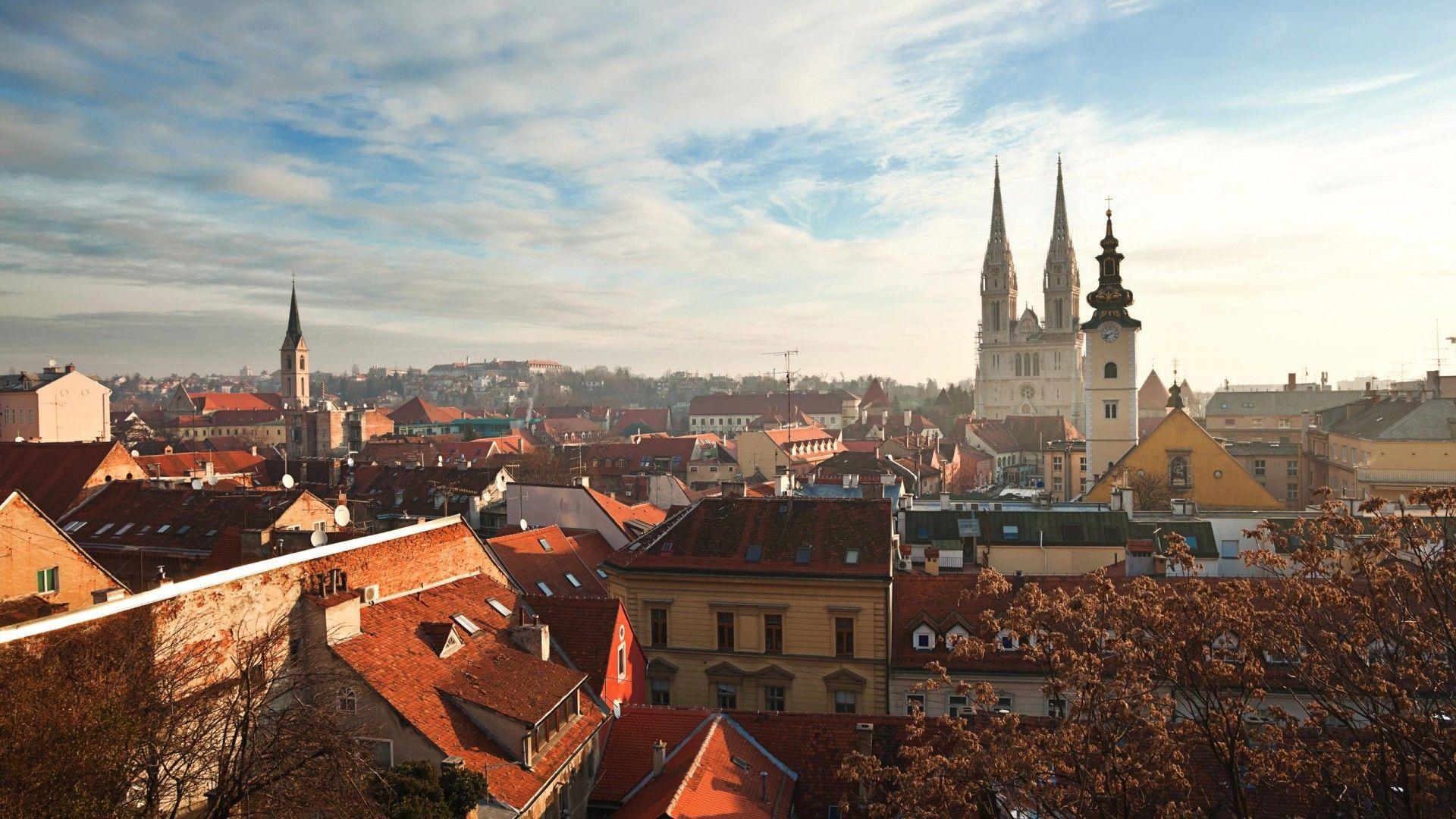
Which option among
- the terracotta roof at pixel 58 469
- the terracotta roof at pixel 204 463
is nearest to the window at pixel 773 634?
the terracotta roof at pixel 58 469

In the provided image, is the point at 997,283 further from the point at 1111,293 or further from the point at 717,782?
the point at 717,782

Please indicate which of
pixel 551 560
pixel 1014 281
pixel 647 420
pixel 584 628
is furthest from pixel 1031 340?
pixel 584 628

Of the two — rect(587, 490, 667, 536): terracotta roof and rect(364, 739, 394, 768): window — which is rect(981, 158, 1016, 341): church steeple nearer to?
rect(587, 490, 667, 536): terracotta roof

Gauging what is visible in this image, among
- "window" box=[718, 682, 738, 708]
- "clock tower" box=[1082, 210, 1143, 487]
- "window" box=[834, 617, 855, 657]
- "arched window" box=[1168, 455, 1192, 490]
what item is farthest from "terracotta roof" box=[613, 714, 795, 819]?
"clock tower" box=[1082, 210, 1143, 487]

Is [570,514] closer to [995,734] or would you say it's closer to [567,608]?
[567,608]

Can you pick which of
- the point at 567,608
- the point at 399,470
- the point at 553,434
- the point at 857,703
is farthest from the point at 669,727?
the point at 553,434

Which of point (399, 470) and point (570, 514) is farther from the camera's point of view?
point (399, 470)

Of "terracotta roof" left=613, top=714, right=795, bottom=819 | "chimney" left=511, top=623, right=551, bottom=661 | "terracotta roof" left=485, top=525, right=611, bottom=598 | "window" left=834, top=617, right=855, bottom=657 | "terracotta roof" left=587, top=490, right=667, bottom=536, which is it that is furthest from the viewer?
"terracotta roof" left=587, top=490, right=667, bottom=536
